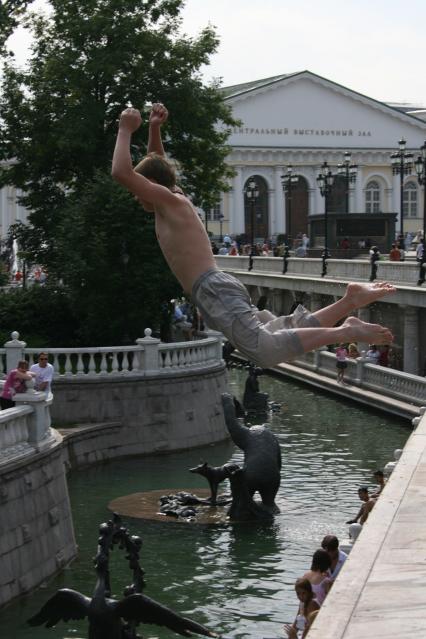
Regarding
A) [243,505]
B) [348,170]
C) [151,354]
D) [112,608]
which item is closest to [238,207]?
[348,170]

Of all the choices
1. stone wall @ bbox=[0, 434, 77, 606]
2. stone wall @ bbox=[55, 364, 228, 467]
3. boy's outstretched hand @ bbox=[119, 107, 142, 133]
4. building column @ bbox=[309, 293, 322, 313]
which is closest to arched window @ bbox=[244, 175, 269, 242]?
building column @ bbox=[309, 293, 322, 313]

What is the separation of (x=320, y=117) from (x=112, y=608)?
85.0 metres

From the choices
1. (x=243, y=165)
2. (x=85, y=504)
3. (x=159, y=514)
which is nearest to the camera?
(x=159, y=514)

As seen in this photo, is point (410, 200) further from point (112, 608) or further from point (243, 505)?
point (112, 608)

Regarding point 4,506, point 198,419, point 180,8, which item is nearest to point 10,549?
point 4,506

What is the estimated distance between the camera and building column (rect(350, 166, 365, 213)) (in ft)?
312

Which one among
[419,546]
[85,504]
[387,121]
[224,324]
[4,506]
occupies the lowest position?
[85,504]

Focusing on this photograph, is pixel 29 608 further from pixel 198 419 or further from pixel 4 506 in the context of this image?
pixel 198 419

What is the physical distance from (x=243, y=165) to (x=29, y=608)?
79.0 m

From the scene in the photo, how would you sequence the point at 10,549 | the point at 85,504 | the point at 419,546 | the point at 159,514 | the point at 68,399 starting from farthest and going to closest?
the point at 68,399 → the point at 85,504 → the point at 159,514 → the point at 10,549 → the point at 419,546

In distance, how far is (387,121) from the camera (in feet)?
316

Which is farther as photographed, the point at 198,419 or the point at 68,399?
the point at 198,419

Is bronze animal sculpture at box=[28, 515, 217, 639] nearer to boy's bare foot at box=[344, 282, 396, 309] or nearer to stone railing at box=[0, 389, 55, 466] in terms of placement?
stone railing at box=[0, 389, 55, 466]

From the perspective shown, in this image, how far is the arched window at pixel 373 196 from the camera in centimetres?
9700
